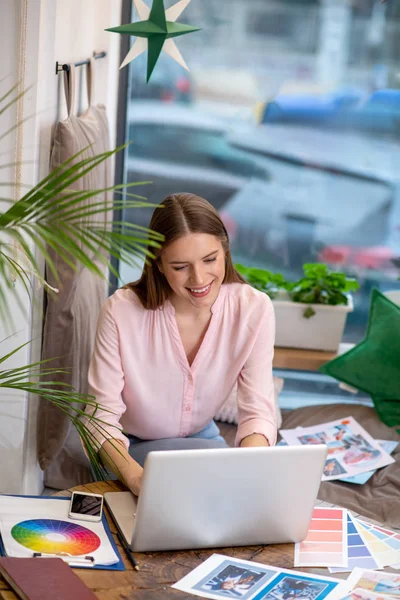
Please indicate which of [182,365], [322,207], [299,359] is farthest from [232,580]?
[322,207]

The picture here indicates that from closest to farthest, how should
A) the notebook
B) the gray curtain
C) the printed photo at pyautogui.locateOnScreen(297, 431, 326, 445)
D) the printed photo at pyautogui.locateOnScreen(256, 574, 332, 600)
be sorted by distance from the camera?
the notebook
the printed photo at pyautogui.locateOnScreen(256, 574, 332, 600)
the gray curtain
the printed photo at pyautogui.locateOnScreen(297, 431, 326, 445)

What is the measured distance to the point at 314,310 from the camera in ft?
11.4

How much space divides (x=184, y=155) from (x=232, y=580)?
271 cm

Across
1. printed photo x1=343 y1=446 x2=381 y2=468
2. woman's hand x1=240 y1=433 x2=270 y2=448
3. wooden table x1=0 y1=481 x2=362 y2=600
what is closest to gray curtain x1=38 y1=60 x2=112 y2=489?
woman's hand x1=240 y1=433 x2=270 y2=448

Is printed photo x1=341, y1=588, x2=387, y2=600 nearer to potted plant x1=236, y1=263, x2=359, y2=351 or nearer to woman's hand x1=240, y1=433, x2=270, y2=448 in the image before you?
woman's hand x1=240, y1=433, x2=270, y2=448

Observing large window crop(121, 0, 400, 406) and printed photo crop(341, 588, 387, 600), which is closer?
printed photo crop(341, 588, 387, 600)

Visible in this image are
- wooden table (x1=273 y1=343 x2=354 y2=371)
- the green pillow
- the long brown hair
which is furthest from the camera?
wooden table (x1=273 y1=343 x2=354 y2=371)

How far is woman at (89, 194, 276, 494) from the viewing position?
80.8 inches

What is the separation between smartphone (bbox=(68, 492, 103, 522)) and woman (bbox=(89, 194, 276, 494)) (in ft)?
1.19

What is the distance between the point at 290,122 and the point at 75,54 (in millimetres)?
1382

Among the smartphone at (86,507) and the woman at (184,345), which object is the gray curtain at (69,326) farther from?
the smartphone at (86,507)

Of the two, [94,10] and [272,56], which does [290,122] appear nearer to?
[272,56]

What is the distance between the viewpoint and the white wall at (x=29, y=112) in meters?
2.19

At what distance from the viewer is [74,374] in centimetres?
264
